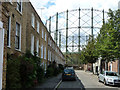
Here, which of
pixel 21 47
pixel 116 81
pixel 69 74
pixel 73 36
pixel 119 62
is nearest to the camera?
Result: pixel 21 47

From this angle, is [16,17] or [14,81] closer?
[14,81]

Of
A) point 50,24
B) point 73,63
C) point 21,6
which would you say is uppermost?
point 50,24

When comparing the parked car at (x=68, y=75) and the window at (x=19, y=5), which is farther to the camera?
the parked car at (x=68, y=75)

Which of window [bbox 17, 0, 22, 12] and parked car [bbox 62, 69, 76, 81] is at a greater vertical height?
window [bbox 17, 0, 22, 12]

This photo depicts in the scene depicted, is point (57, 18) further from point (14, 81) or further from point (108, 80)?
point (14, 81)

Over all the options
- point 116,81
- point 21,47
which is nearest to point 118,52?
point 116,81

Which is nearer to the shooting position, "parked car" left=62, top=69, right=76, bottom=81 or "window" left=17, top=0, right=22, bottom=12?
"window" left=17, top=0, right=22, bottom=12

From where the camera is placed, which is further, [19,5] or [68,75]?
[68,75]

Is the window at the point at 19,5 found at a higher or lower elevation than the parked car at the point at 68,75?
higher

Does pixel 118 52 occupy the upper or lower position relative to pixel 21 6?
lower

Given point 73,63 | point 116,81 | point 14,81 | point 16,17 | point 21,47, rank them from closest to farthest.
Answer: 1. point 14,81
2. point 16,17
3. point 21,47
4. point 116,81
5. point 73,63

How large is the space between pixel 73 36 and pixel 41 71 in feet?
122

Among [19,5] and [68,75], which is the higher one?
[19,5]

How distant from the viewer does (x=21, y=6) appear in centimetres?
1463
